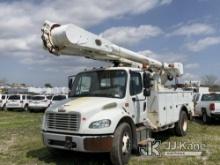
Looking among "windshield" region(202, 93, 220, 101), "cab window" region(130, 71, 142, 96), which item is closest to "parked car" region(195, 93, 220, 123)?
"windshield" region(202, 93, 220, 101)

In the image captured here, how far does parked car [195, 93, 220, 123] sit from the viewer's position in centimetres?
1909

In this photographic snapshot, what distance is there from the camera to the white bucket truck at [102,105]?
8969 mm

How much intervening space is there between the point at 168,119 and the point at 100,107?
4.34 m

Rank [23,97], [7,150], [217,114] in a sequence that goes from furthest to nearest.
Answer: [23,97], [217,114], [7,150]

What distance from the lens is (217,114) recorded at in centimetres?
1895

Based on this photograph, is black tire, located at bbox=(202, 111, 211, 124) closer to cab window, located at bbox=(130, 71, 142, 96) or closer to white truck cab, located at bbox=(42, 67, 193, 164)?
white truck cab, located at bbox=(42, 67, 193, 164)

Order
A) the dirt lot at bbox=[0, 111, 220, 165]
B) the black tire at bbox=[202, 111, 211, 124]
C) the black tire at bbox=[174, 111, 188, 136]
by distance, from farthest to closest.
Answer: the black tire at bbox=[202, 111, 211, 124] → the black tire at bbox=[174, 111, 188, 136] → the dirt lot at bbox=[0, 111, 220, 165]

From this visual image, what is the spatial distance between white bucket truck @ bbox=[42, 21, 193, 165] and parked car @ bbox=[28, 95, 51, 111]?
21.6 metres

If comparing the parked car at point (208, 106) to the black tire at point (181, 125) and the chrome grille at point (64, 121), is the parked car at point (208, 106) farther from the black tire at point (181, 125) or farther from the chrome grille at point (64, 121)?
the chrome grille at point (64, 121)

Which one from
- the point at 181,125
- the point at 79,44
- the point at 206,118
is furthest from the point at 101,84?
the point at 206,118

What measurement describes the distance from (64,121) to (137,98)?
2.38m

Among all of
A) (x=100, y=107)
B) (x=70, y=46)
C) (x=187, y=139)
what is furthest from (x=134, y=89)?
(x=187, y=139)

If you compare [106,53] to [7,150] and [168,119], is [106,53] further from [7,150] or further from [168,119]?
[7,150]

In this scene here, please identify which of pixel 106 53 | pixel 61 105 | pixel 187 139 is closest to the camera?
pixel 61 105
